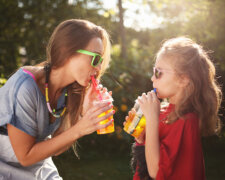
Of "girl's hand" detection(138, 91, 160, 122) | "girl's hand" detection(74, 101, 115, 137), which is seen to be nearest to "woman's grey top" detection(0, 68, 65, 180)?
"girl's hand" detection(74, 101, 115, 137)

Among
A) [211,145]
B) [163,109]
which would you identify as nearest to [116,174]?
[211,145]

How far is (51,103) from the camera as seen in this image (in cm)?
275

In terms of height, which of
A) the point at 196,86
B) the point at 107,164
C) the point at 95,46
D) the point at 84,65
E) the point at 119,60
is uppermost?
the point at 95,46

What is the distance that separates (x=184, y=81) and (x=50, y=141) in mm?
1228

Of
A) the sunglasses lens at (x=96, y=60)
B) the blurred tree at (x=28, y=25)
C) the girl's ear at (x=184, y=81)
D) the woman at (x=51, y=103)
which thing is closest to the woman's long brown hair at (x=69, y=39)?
the woman at (x=51, y=103)

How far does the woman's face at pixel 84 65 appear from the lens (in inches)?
99.3

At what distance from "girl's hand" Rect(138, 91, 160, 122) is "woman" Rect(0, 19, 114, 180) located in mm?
284

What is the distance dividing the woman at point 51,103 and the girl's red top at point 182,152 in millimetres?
528

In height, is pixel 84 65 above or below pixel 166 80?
above

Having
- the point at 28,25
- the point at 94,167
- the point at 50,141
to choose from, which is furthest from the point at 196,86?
the point at 28,25

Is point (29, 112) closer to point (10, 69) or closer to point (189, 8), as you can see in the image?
point (10, 69)

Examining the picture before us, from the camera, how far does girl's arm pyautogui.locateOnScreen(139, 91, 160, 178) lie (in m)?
2.10

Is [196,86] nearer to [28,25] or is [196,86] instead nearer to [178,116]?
[178,116]

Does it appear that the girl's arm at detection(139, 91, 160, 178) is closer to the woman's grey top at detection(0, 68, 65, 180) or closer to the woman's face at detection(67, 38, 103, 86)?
the woman's face at detection(67, 38, 103, 86)
